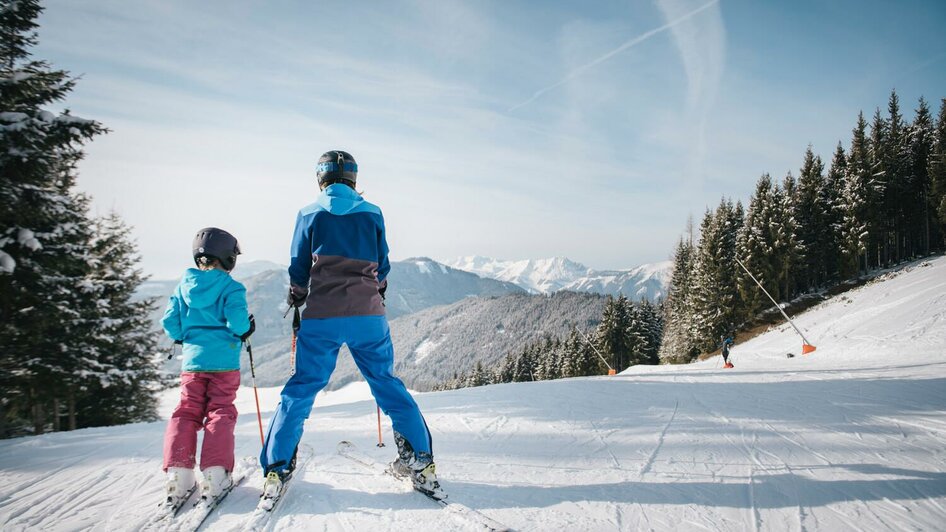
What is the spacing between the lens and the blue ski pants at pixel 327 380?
115 inches

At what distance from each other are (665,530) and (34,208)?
11.5 meters

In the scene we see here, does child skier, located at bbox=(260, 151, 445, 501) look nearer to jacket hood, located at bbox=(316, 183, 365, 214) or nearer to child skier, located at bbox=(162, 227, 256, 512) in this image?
jacket hood, located at bbox=(316, 183, 365, 214)

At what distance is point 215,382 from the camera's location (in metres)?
3.41

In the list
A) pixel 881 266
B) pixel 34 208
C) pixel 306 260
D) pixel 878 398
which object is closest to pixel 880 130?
pixel 881 266

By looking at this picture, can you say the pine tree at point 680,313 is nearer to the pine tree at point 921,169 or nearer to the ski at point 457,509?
the pine tree at point 921,169

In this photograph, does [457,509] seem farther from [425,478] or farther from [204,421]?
[204,421]

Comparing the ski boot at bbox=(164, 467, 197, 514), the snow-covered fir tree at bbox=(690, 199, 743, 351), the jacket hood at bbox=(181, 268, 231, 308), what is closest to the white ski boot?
the ski boot at bbox=(164, 467, 197, 514)

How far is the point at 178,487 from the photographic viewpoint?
3010mm

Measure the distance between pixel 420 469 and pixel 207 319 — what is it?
226 cm

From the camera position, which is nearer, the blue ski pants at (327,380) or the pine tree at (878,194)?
the blue ski pants at (327,380)

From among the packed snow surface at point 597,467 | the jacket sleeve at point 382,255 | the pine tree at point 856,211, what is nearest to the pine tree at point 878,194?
the pine tree at point 856,211

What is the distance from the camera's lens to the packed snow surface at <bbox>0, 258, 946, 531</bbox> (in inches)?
106

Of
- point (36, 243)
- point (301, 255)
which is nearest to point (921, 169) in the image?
point (301, 255)

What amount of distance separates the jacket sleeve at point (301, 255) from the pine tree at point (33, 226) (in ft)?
24.9
